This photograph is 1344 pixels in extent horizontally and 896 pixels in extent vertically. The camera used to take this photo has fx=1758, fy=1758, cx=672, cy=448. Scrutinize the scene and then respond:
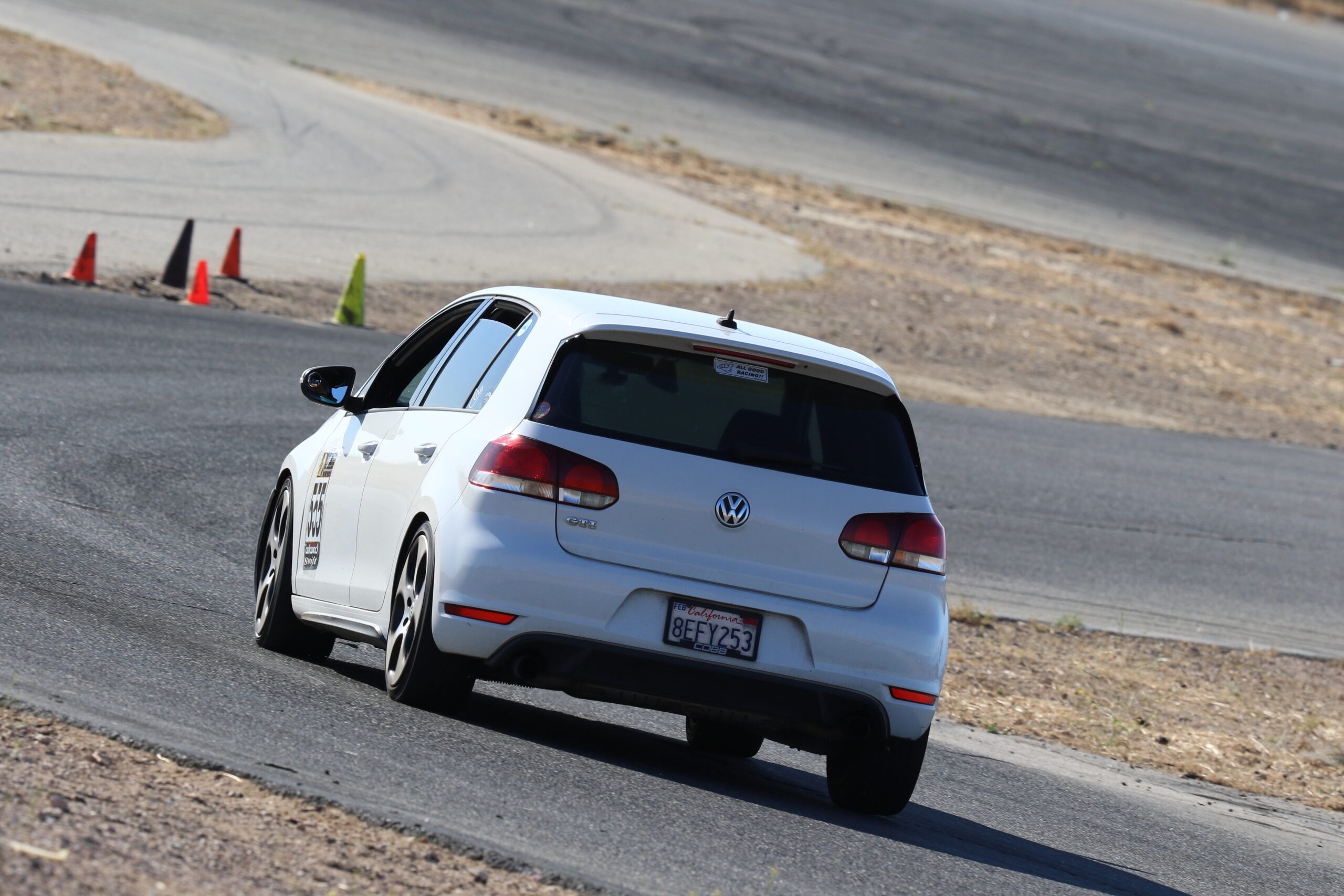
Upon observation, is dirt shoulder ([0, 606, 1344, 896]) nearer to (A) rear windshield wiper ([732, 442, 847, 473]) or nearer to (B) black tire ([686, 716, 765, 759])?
(A) rear windshield wiper ([732, 442, 847, 473])

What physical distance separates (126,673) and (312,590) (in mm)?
1227

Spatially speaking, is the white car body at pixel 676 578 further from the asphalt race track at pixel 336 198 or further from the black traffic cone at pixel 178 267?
the black traffic cone at pixel 178 267

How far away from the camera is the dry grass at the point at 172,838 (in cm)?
418

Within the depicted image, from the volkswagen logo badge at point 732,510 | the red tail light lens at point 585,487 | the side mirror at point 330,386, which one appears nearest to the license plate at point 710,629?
the volkswagen logo badge at point 732,510

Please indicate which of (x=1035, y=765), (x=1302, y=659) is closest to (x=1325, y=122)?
(x=1302, y=659)

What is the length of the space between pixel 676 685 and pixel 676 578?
0.37 metres

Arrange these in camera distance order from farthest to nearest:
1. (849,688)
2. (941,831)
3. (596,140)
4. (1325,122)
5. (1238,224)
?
(1325,122), (1238,224), (596,140), (941,831), (849,688)

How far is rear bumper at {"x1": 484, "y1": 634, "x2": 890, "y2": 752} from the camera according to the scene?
238 inches

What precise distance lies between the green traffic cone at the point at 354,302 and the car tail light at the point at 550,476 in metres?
13.4

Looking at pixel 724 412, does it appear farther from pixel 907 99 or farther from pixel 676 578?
pixel 907 99

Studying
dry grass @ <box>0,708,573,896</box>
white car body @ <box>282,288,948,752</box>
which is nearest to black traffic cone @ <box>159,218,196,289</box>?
white car body @ <box>282,288,948,752</box>

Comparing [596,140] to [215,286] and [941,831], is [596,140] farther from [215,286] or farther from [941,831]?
[941,831]

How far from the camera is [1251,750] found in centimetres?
953

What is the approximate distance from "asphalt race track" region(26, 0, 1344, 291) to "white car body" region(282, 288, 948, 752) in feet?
116
